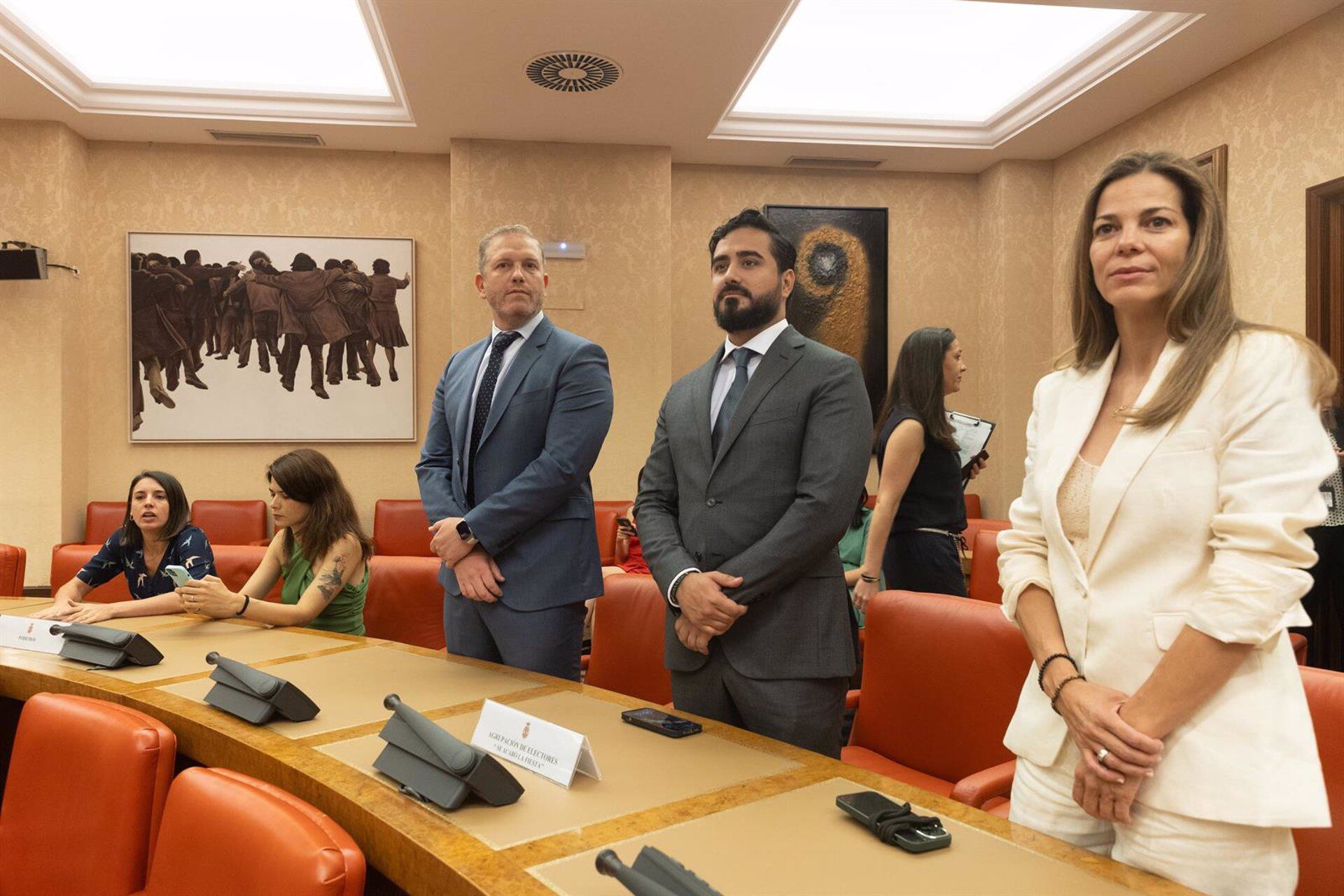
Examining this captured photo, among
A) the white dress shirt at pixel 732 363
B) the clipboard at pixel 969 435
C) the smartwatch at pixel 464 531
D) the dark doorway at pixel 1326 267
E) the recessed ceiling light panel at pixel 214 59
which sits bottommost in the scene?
the smartwatch at pixel 464 531

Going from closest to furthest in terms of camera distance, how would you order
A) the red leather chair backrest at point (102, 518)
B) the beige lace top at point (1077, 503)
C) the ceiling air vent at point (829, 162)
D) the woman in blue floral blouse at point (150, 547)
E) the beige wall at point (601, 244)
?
the beige lace top at point (1077, 503) → the woman in blue floral blouse at point (150, 547) → the red leather chair backrest at point (102, 518) → the beige wall at point (601, 244) → the ceiling air vent at point (829, 162)

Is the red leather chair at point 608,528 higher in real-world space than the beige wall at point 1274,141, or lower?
lower

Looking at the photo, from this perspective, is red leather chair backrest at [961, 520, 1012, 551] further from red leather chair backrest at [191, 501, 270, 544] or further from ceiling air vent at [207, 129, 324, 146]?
ceiling air vent at [207, 129, 324, 146]

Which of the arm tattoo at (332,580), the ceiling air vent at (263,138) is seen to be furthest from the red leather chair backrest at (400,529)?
the arm tattoo at (332,580)

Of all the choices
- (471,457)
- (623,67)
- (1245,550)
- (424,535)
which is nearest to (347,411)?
(424,535)

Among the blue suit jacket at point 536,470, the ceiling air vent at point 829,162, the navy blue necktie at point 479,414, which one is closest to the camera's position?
the blue suit jacket at point 536,470

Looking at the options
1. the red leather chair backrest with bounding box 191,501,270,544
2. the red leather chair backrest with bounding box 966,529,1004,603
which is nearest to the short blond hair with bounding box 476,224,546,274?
the red leather chair backrest with bounding box 966,529,1004,603

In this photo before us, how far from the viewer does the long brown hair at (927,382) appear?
3.02m

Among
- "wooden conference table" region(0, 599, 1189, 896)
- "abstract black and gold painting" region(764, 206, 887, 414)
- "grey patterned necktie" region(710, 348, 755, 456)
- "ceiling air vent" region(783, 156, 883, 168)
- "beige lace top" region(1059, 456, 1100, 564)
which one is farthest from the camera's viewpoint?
"abstract black and gold painting" region(764, 206, 887, 414)

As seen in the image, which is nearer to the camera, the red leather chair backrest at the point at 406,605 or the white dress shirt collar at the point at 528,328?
the white dress shirt collar at the point at 528,328

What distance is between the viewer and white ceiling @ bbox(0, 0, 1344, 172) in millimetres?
4152

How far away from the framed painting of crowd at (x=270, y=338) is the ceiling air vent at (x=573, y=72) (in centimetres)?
181

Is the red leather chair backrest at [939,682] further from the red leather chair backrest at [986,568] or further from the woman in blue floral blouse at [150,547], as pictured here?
the woman in blue floral blouse at [150,547]

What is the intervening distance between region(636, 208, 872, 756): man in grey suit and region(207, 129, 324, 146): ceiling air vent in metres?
4.73
